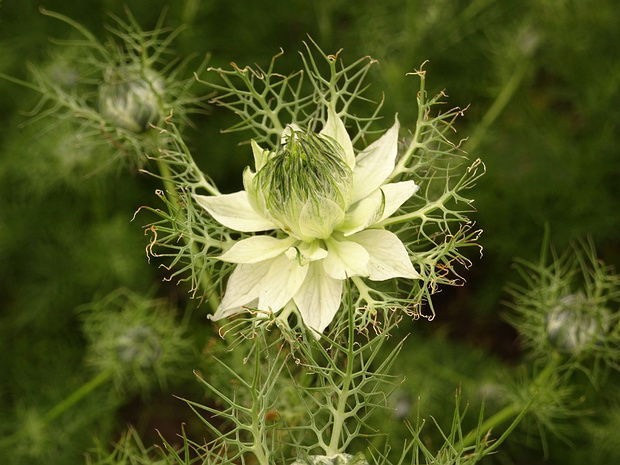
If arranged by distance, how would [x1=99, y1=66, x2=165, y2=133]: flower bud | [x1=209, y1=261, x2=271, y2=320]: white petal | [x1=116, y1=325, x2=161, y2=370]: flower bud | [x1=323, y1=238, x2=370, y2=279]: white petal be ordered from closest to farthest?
[x1=323, y1=238, x2=370, y2=279]: white petal → [x1=209, y1=261, x2=271, y2=320]: white petal → [x1=99, y1=66, x2=165, y2=133]: flower bud → [x1=116, y1=325, x2=161, y2=370]: flower bud

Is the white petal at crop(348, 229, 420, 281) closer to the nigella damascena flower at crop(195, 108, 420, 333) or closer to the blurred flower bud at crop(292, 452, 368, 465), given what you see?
→ the nigella damascena flower at crop(195, 108, 420, 333)

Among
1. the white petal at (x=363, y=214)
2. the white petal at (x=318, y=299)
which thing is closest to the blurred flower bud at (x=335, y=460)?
the white petal at (x=318, y=299)

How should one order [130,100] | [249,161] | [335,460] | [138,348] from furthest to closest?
[249,161]
[138,348]
[130,100]
[335,460]

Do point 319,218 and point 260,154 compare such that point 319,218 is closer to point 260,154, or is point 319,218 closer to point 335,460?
point 260,154

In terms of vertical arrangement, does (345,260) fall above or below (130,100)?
below

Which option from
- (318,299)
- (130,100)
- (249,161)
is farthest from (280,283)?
(249,161)

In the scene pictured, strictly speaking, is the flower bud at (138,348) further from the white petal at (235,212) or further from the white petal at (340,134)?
the white petal at (340,134)

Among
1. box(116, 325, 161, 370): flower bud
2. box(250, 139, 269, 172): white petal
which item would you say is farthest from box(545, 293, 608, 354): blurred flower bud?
box(116, 325, 161, 370): flower bud
